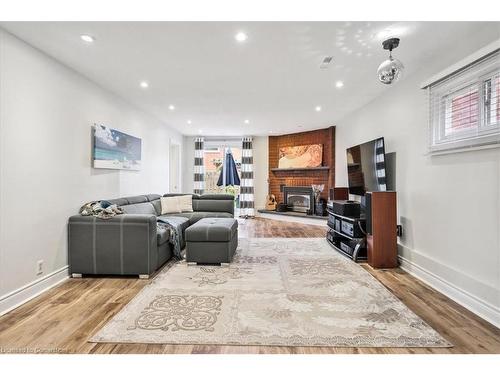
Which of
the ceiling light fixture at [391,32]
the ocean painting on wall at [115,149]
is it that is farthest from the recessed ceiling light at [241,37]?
the ocean painting on wall at [115,149]

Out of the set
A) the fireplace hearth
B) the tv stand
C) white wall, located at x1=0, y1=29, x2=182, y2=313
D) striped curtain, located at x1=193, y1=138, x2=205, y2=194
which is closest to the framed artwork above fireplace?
the fireplace hearth

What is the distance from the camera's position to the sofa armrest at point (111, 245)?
120 inches

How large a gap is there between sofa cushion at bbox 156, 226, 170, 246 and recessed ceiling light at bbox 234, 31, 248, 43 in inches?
88.6

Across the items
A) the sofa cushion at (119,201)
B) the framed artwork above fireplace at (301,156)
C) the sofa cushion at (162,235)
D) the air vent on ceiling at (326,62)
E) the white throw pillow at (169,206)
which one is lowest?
the sofa cushion at (162,235)

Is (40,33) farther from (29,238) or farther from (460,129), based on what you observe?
(460,129)

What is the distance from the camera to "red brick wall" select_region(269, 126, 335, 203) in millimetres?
6860

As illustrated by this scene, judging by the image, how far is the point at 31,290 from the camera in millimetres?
2559

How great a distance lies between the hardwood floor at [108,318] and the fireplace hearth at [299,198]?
416 cm

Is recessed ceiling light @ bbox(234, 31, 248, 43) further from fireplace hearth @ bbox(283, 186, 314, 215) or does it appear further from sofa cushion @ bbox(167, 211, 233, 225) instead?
fireplace hearth @ bbox(283, 186, 314, 215)

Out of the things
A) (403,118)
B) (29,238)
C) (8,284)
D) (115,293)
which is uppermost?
(403,118)

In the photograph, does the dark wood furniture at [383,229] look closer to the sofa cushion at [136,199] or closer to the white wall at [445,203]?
the white wall at [445,203]

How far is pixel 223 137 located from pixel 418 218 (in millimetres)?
6092

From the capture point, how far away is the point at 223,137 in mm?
8359
